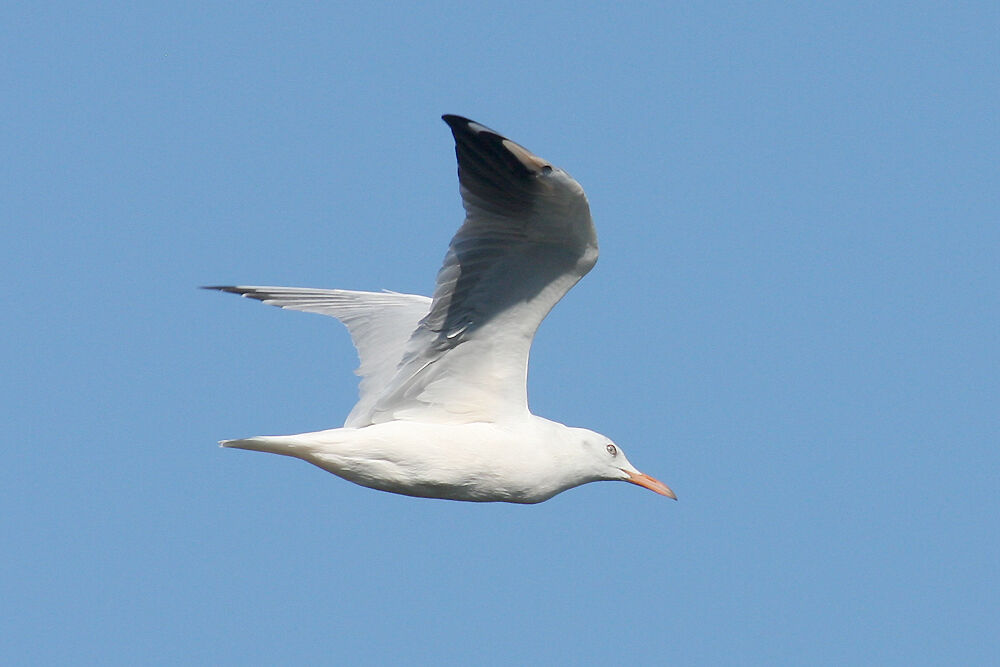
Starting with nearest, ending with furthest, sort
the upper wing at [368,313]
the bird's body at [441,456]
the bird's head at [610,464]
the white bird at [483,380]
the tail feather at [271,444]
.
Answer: the white bird at [483,380]
the tail feather at [271,444]
the bird's body at [441,456]
the bird's head at [610,464]
the upper wing at [368,313]

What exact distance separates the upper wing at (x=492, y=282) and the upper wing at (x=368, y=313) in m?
0.84

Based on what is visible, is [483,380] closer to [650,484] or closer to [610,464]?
[610,464]

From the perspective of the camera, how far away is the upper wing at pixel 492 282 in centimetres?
826

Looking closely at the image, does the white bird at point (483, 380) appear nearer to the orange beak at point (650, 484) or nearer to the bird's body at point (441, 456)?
the bird's body at point (441, 456)

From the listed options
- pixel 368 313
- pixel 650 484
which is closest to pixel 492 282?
pixel 650 484

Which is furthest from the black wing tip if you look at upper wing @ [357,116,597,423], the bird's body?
the bird's body

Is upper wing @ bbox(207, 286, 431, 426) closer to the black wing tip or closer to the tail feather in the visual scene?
the black wing tip

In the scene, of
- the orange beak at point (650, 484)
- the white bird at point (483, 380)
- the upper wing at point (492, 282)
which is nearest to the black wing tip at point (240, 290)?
the white bird at point (483, 380)

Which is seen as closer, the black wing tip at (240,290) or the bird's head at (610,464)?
the bird's head at (610,464)

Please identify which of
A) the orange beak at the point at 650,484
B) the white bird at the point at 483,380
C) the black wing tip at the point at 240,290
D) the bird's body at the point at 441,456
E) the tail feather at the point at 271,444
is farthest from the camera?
the black wing tip at the point at 240,290

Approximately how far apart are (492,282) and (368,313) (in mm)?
2514

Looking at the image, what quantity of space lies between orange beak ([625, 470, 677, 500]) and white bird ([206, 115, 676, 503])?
18 centimetres

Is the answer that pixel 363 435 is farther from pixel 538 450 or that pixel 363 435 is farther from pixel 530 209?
pixel 530 209

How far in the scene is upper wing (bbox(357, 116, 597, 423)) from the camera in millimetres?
8258
